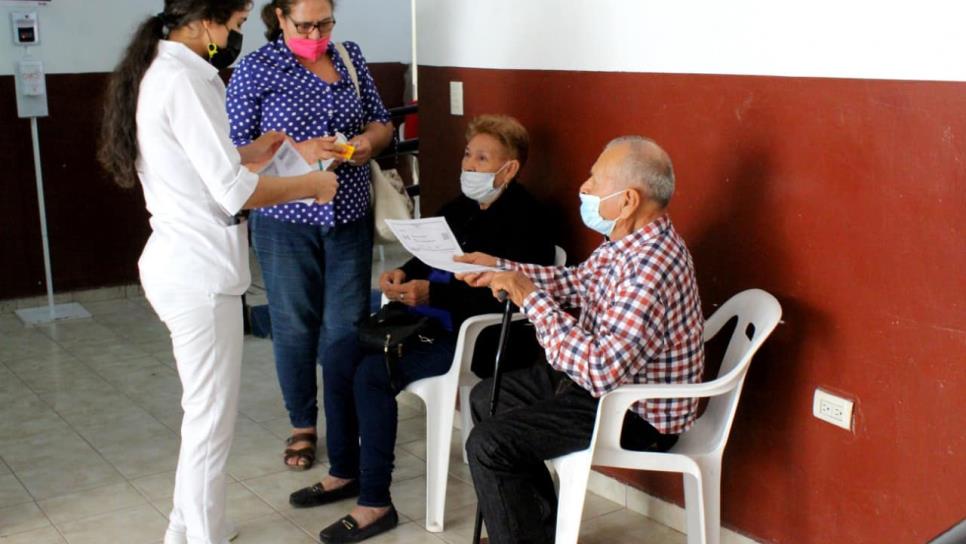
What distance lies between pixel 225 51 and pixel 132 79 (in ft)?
0.82

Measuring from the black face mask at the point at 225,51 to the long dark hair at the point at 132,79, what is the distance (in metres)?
0.07

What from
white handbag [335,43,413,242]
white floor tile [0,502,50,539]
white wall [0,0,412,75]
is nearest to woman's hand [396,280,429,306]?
white handbag [335,43,413,242]

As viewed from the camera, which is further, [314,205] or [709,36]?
[314,205]

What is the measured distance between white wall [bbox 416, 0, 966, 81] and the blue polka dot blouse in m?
0.57

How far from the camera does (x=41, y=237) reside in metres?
5.64

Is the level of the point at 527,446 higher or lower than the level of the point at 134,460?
higher

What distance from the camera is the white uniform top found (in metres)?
2.39

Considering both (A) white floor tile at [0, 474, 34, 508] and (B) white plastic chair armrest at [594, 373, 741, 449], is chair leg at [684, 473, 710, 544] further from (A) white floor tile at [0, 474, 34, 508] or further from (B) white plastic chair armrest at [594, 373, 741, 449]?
(A) white floor tile at [0, 474, 34, 508]

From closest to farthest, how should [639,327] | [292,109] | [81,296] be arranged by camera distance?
[639,327] < [292,109] < [81,296]

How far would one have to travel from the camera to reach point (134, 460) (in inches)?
139

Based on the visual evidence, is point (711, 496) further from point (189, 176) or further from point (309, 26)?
point (309, 26)

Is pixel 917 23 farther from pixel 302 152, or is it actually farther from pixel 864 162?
pixel 302 152

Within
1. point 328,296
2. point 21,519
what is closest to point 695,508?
point 328,296

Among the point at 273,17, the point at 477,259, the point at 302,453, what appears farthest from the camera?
the point at 302,453
